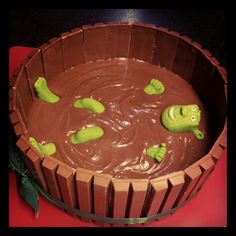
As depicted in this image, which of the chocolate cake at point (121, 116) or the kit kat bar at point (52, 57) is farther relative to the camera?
the kit kat bar at point (52, 57)

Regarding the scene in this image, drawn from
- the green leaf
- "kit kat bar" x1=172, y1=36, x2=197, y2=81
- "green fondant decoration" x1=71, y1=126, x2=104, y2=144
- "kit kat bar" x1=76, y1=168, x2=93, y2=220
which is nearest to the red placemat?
the green leaf

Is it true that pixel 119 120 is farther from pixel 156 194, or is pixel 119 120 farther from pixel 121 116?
pixel 156 194

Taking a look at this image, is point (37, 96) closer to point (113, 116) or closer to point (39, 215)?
point (113, 116)

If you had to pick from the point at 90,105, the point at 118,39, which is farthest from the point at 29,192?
the point at 118,39

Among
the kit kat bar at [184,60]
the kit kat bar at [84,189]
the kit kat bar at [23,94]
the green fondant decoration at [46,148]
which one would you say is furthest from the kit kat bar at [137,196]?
the kit kat bar at [184,60]

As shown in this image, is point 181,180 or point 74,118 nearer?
point 181,180

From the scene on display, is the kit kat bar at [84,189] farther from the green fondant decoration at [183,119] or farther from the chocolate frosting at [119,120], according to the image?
the green fondant decoration at [183,119]

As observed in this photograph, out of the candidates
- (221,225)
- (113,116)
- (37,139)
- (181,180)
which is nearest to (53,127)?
(37,139)
